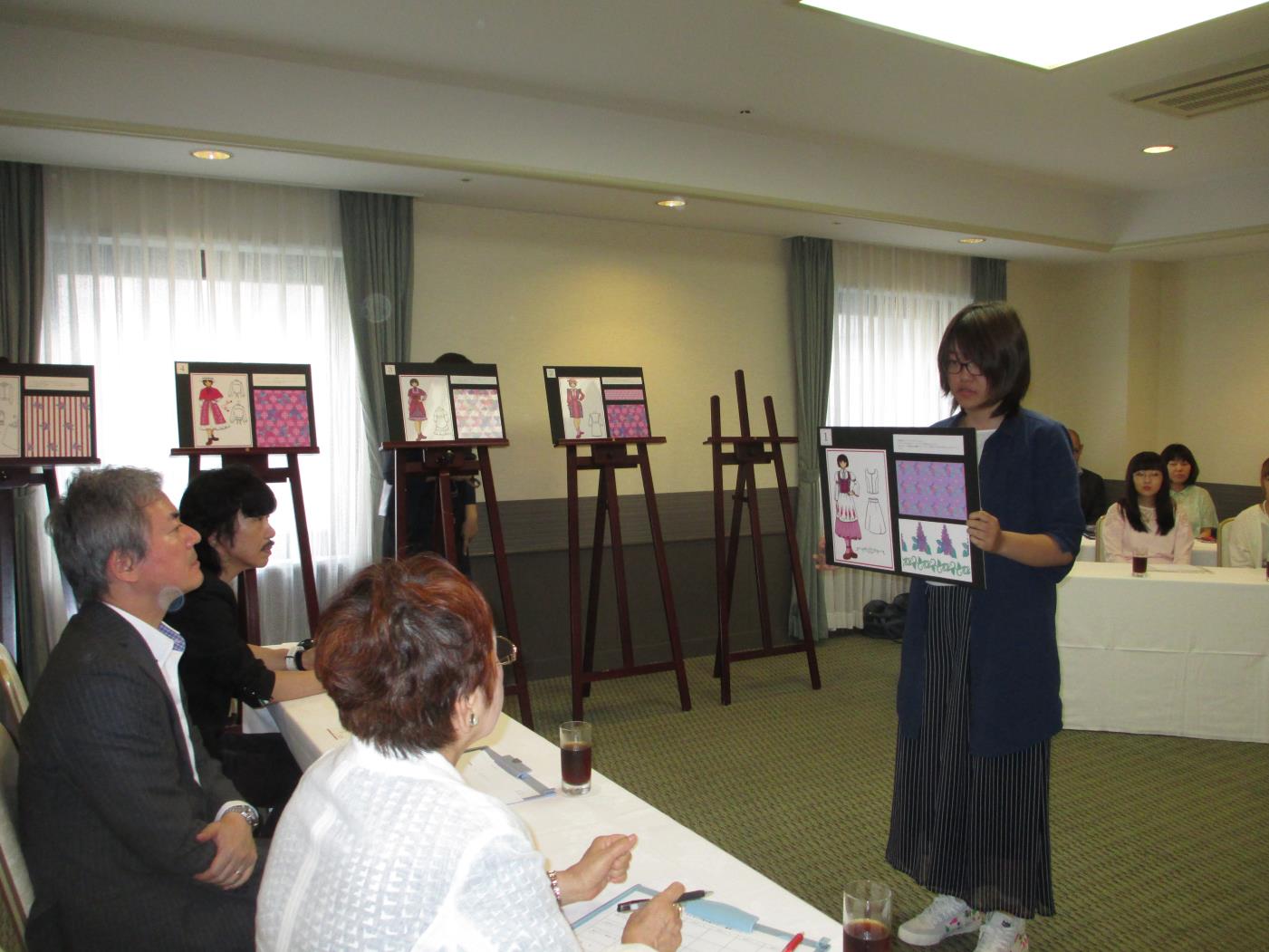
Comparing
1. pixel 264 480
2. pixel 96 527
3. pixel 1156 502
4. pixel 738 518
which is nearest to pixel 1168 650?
pixel 1156 502

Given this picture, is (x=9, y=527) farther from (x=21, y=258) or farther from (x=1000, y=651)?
(x=1000, y=651)

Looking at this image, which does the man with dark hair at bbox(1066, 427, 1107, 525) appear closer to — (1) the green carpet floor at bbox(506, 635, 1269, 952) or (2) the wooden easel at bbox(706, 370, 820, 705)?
(1) the green carpet floor at bbox(506, 635, 1269, 952)

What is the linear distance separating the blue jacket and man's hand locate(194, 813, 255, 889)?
Result: 5.33 feet

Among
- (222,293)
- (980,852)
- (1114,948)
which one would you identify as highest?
(222,293)

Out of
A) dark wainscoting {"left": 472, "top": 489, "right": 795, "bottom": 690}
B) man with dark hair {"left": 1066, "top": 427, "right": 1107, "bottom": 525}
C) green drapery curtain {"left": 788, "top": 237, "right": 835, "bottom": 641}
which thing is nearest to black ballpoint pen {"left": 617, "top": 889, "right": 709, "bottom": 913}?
dark wainscoting {"left": 472, "top": 489, "right": 795, "bottom": 690}

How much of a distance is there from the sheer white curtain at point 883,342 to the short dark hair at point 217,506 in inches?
184

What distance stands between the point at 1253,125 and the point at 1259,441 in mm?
2762

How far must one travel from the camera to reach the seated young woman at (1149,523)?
195 inches

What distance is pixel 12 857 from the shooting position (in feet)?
5.40

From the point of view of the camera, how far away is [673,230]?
237 inches

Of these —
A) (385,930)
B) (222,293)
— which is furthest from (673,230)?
(385,930)

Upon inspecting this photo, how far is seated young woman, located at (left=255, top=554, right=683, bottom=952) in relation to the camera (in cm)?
100

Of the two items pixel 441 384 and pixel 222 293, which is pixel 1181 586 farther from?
pixel 222 293

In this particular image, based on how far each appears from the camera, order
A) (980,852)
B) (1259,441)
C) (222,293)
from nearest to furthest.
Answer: (980,852), (222,293), (1259,441)
